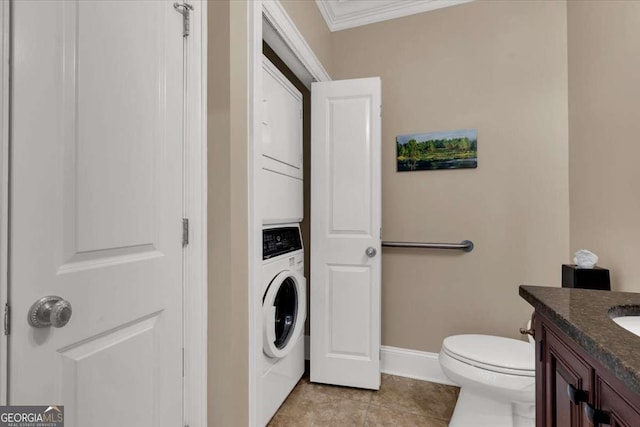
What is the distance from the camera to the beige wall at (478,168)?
195 centimetres

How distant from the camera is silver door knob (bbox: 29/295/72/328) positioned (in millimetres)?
688

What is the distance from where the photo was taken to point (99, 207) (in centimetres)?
84

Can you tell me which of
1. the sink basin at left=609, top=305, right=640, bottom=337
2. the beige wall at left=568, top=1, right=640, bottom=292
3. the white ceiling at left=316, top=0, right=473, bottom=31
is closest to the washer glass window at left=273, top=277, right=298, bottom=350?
the sink basin at left=609, top=305, right=640, bottom=337

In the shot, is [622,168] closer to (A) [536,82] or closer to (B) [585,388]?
(A) [536,82]

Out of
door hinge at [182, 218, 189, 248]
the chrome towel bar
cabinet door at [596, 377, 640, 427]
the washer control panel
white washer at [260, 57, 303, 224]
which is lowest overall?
cabinet door at [596, 377, 640, 427]

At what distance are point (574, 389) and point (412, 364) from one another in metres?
1.65

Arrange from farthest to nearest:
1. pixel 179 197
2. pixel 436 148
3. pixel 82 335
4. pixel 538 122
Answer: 1. pixel 436 148
2. pixel 538 122
3. pixel 179 197
4. pixel 82 335

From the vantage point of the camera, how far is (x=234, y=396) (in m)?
1.20

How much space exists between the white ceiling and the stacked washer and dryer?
780 millimetres

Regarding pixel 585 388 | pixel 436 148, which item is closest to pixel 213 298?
pixel 585 388

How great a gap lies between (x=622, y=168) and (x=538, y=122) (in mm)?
758

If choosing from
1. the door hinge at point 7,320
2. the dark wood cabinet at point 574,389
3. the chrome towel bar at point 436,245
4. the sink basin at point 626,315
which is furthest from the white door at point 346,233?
the door hinge at point 7,320

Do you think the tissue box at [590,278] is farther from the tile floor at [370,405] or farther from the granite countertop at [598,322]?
the tile floor at [370,405]

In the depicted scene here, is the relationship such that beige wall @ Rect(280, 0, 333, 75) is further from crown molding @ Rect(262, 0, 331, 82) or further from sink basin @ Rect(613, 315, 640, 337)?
sink basin @ Rect(613, 315, 640, 337)
